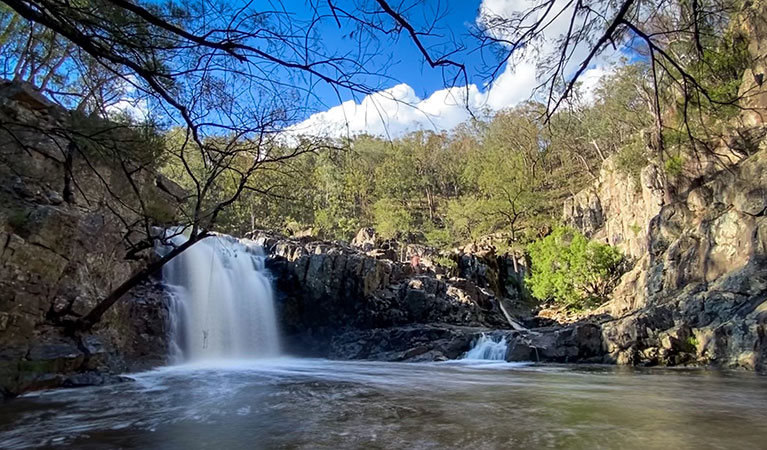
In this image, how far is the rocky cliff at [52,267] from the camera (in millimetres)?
8812

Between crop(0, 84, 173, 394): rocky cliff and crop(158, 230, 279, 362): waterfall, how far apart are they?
1.83 meters

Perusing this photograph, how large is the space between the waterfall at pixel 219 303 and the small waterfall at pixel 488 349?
7.48m

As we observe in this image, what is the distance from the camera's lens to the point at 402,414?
636cm

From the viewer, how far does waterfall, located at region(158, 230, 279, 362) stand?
15.4m

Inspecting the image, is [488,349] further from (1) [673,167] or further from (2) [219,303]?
(1) [673,167]

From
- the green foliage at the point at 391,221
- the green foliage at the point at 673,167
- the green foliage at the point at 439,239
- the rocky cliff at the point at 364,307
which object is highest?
the green foliage at the point at 391,221

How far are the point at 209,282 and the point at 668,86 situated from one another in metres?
16.4

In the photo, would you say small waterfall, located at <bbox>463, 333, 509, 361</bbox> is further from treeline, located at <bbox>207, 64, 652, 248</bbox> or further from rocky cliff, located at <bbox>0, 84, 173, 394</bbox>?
treeline, located at <bbox>207, 64, 652, 248</bbox>

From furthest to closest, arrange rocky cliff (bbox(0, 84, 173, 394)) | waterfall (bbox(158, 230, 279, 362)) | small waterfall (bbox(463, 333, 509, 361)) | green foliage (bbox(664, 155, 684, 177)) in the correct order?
green foliage (bbox(664, 155, 684, 177))
small waterfall (bbox(463, 333, 509, 361))
waterfall (bbox(158, 230, 279, 362))
rocky cliff (bbox(0, 84, 173, 394))

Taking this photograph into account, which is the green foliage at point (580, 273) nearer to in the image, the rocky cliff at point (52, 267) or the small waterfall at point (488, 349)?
the small waterfall at point (488, 349)

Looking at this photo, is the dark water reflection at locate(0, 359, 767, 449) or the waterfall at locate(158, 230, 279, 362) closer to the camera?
the dark water reflection at locate(0, 359, 767, 449)

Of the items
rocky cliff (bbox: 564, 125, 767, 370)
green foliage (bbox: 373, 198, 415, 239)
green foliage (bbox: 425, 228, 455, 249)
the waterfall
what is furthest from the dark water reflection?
green foliage (bbox: 373, 198, 415, 239)

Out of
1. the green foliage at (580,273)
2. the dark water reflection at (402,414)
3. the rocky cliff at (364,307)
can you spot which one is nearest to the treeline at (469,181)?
the green foliage at (580,273)

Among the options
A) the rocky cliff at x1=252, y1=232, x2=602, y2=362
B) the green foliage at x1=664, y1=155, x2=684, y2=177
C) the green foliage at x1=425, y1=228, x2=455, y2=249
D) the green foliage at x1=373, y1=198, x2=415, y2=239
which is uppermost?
the green foliage at x1=373, y1=198, x2=415, y2=239
